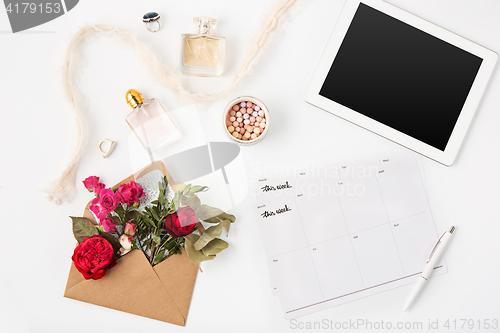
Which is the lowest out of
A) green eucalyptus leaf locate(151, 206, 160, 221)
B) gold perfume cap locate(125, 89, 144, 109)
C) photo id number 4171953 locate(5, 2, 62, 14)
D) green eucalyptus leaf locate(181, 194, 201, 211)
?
green eucalyptus leaf locate(151, 206, 160, 221)

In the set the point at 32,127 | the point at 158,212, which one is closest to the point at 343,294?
the point at 158,212

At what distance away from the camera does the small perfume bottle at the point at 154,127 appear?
25.5 inches

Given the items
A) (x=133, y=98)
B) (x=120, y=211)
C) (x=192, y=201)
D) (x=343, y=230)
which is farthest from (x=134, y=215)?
(x=343, y=230)

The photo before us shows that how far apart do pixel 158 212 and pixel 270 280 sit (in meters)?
0.29

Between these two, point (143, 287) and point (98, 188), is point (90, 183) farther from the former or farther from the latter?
point (143, 287)

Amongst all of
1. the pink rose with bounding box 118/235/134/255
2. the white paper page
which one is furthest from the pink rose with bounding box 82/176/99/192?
the white paper page

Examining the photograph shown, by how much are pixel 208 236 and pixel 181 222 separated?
6 cm

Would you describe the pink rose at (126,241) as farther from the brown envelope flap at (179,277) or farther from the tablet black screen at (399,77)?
the tablet black screen at (399,77)

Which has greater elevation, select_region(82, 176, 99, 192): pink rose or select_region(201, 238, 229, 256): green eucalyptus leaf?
select_region(82, 176, 99, 192): pink rose

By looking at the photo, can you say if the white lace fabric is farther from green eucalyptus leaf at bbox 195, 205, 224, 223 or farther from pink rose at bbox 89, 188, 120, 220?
green eucalyptus leaf at bbox 195, 205, 224, 223

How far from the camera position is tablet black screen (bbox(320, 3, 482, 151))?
2.18 ft

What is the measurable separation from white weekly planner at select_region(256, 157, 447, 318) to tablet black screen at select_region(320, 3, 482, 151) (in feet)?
0.32

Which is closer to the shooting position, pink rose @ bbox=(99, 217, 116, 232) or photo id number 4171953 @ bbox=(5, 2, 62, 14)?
pink rose @ bbox=(99, 217, 116, 232)

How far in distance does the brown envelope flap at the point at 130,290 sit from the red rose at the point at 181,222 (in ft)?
0.31
